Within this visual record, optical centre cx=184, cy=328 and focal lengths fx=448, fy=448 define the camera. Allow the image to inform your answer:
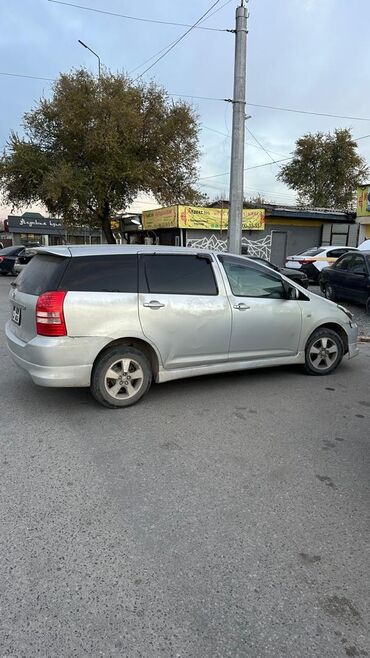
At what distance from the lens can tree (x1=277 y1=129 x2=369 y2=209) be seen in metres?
36.1

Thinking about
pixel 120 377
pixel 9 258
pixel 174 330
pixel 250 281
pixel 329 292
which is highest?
pixel 250 281

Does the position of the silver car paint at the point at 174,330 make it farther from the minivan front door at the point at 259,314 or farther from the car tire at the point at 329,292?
the car tire at the point at 329,292

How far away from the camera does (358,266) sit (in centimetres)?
1086

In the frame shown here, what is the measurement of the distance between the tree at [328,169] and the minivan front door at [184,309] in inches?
1356

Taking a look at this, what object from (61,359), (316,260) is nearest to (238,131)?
(61,359)

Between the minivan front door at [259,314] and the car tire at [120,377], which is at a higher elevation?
the minivan front door at [259,314]

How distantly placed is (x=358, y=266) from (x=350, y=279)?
0.37 m

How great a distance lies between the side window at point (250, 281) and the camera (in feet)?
17.4

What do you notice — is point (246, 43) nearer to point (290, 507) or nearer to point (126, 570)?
point (290, 507)

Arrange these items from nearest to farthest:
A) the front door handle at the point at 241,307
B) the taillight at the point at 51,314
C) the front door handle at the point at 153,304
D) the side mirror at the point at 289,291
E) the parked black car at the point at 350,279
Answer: the taillight at the point at 51,314 → the front door handle at the point at 153,304 → the front door handle at the point at 241,307 → the side mirror at the point at 289,291 → the parked black car at the point at 350,279

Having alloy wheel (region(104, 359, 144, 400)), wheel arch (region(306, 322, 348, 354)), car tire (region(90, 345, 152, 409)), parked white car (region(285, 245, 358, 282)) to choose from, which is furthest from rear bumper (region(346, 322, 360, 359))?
parked white car (region(285, 245, 358, 282))

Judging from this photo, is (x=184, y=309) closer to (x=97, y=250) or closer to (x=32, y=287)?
(x=97, y=250)

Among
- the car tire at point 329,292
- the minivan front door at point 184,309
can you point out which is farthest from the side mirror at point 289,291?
the car tire at point 329,292

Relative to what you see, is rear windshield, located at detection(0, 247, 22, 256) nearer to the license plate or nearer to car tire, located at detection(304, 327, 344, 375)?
the license plate
